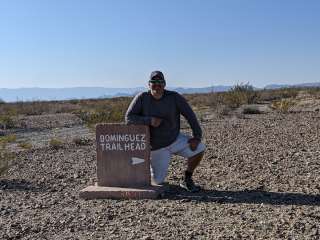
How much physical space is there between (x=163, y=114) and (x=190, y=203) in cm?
156

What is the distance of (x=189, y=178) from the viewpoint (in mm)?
9594

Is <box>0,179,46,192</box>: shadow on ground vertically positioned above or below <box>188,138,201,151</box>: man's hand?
below

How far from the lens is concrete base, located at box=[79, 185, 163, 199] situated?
29.9 feet

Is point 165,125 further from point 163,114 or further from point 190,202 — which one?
point 190,202

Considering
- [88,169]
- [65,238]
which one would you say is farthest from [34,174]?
[65,238]

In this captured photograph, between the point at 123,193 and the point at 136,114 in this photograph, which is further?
the point at 136,114

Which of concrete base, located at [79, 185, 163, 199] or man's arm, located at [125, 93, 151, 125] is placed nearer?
concrete base, located at [79, 185, 163, 199]

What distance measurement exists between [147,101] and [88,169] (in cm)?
317

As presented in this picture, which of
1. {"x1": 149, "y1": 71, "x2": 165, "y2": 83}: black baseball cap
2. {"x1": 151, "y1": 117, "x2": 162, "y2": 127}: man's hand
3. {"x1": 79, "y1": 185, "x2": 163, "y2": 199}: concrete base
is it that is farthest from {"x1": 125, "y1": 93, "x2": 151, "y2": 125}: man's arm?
{"x1": 79, "y1": 185, "x2": 163, "y2": 199}: concrete base

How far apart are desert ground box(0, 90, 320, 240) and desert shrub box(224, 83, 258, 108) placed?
20298 mm

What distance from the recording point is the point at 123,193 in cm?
923

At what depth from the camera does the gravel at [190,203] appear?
723 cm

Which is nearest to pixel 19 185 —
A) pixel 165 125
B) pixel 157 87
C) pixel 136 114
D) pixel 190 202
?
pixel 136 114

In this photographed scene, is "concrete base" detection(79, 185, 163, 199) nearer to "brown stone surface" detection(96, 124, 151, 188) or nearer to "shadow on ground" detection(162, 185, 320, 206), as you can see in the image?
"shadow on ground" detection(162, 185, 320, 206)
